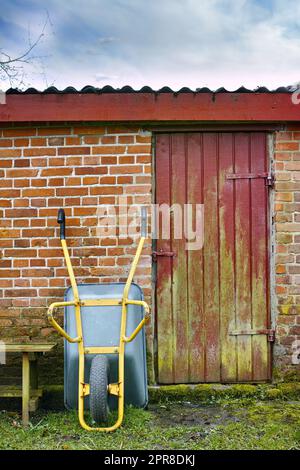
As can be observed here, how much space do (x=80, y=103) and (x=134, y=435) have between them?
270cm

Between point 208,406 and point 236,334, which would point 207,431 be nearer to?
point 208,406

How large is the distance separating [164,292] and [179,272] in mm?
223

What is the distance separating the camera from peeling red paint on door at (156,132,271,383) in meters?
4.66

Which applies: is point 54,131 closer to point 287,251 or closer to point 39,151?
point 39,151

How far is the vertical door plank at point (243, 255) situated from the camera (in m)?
4.66

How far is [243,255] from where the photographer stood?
467cm

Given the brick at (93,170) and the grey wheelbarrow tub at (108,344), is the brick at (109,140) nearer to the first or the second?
the brick at (93,170)

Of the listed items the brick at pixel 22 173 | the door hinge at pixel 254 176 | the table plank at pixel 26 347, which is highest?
the brick at pixel 22 173

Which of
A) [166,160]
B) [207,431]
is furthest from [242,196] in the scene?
[207,431]

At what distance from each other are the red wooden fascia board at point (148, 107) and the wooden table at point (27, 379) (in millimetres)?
1901

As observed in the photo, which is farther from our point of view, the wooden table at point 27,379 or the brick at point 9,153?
the brick at point 9,153

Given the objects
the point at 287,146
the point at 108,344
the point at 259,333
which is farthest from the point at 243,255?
the point at 108,344

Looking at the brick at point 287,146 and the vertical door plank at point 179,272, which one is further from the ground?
the brick at point 287,146

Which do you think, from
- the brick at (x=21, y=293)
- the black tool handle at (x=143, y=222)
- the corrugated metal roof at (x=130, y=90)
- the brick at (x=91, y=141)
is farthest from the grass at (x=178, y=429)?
the corrugated metal roof at (x=130, y=90)
